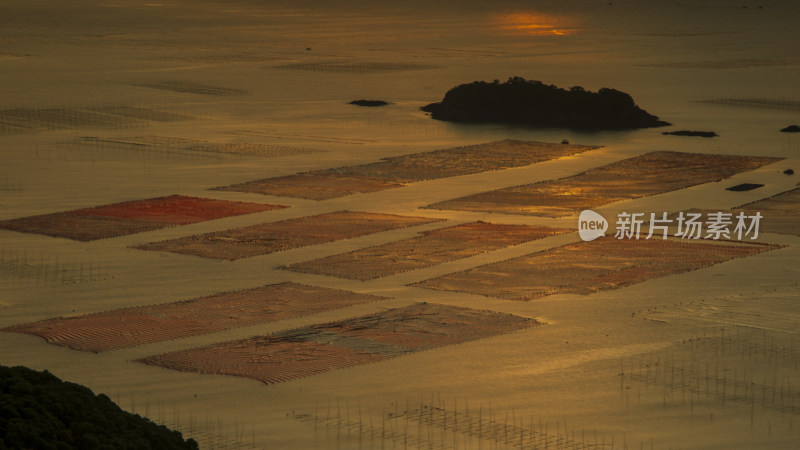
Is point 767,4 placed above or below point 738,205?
above

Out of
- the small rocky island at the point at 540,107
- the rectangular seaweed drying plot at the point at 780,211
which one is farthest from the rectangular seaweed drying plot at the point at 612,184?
the small rocky island at the point at 540,107

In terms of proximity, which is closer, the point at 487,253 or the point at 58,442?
the point at 58,442

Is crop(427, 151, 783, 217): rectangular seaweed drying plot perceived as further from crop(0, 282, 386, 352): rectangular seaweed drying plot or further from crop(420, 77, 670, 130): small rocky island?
crop(0, 282, 386, 352): rectangular seaweed drying plot

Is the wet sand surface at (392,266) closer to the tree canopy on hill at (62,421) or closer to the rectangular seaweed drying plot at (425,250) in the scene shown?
the rectangular seaweed drying plot at (425,250)

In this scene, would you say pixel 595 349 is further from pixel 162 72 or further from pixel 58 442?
pixel 162 72

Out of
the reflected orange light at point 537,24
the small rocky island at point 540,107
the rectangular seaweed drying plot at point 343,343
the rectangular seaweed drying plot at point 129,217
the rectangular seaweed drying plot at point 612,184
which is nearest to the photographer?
the rectangular seaweed drying plot at point 343,343

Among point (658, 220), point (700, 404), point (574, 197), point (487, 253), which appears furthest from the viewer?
point (574, 197)

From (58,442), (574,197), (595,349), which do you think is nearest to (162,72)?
(574,197)
